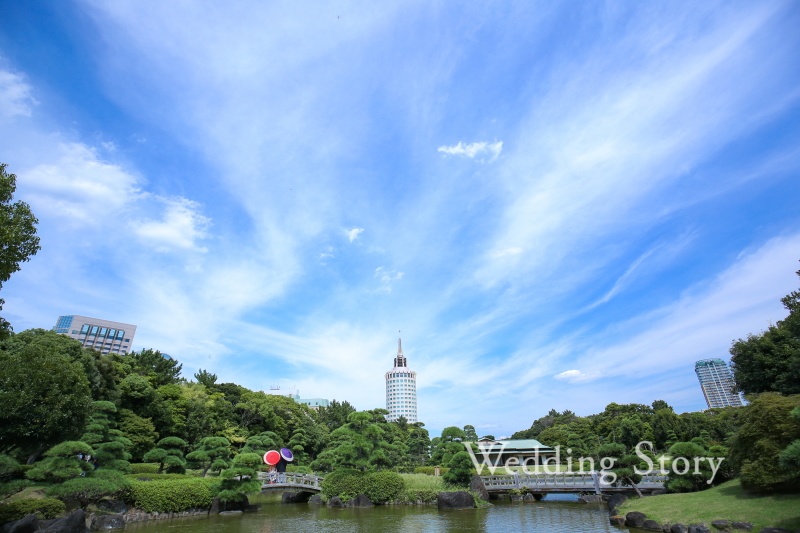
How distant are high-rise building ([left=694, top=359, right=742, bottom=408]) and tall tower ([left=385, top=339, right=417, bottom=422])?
4568 inches

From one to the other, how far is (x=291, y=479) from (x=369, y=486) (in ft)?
17.7

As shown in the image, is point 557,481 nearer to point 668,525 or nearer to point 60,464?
point 668,525

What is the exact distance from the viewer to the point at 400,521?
15328mm

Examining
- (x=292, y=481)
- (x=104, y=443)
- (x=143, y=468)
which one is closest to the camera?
(x=104, y=443)

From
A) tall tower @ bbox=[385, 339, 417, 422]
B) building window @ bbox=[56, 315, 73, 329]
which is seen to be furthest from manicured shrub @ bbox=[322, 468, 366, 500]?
tall tower @ bbox=[385, 339, 417, 422]

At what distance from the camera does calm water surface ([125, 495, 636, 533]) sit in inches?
536

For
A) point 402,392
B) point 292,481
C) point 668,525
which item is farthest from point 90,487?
point 402,392

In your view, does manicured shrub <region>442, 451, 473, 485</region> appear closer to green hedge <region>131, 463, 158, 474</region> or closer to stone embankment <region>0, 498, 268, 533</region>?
stone embankment <region>0, 498, 268, 533</region>

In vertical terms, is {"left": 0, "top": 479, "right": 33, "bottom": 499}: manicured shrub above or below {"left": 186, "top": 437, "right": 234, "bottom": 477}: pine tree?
below

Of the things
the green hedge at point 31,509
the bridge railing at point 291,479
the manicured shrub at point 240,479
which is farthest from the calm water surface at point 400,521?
the green hedge at point 31,509

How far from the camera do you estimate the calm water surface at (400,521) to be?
44.7ft

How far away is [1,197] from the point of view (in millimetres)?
9219

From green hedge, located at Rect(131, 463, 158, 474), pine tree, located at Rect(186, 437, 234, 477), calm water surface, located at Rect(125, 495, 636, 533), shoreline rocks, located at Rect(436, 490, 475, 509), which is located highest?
pine tree, located at Rect(186, 437, 234, 477)

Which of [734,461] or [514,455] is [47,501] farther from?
[514,455]
